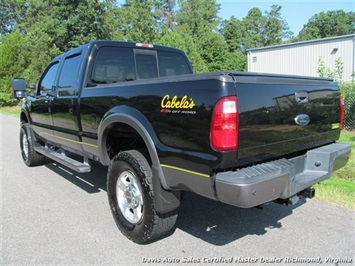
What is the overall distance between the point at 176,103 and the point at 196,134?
346mm

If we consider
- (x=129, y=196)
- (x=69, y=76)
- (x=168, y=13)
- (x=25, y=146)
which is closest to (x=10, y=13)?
(x=168, y=13)

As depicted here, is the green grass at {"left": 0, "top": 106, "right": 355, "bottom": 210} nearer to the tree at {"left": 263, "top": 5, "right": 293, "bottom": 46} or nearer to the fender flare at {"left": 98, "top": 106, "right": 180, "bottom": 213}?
the fender flare at {"left": 98, "top": 106, "right": 180, "bottom": 213}

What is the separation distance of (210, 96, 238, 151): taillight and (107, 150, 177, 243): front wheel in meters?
0.92

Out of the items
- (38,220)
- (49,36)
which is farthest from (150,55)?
(49,36)

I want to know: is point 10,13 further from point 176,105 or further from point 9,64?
point 176,105

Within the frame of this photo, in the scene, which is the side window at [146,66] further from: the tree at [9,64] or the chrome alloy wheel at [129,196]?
the tree at [9,64]

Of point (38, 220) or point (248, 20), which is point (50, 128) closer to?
point (38, 220)

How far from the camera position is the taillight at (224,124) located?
250 cm

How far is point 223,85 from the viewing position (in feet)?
8.18

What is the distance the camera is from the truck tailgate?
2.65 m

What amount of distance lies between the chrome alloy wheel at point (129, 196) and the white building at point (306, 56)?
18675 millimetres

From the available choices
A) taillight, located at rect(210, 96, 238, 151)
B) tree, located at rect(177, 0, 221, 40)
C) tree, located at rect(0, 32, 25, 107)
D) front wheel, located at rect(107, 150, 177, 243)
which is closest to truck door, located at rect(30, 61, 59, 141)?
front wheel, located at rect(107, 150, 177, 243)

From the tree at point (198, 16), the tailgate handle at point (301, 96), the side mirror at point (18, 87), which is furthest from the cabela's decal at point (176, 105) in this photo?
the tree at point (198, 16)

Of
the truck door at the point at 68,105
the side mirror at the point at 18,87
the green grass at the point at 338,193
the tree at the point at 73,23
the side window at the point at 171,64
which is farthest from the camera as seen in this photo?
the tree at the point at 73,23
